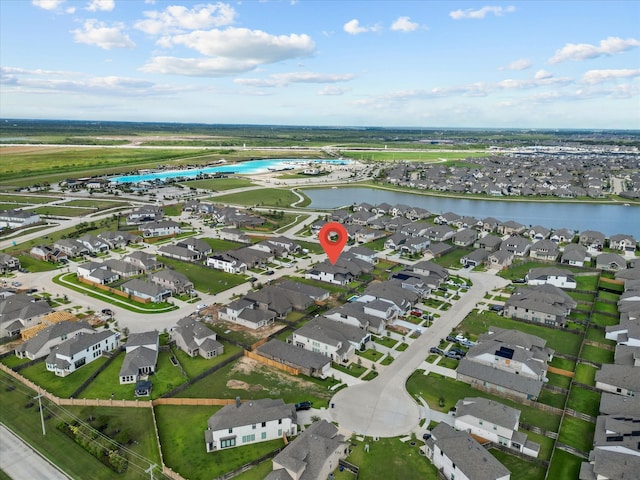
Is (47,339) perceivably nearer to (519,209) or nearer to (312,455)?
(312,455)

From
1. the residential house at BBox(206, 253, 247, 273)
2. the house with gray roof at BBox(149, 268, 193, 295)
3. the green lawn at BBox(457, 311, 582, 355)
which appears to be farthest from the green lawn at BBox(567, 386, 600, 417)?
the residential house at BBox(206, 253, 247, 273)

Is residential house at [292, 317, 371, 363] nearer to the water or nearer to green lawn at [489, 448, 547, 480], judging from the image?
green lawn at [489, 448, 547, 480]

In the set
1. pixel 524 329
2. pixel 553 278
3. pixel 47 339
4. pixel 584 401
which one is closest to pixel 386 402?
pixel 584 401

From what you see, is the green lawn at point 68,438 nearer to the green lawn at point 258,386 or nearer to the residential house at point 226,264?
the green lawn at point 258,386

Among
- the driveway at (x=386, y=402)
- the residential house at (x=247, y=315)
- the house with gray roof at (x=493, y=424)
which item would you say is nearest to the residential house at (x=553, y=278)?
the driveway at (x=386, y=402)

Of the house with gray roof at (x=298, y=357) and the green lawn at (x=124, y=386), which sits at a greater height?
the house with gray roof at (x=298, y=357)

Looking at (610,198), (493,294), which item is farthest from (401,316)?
(610,198)
